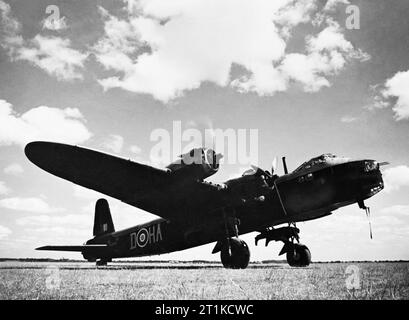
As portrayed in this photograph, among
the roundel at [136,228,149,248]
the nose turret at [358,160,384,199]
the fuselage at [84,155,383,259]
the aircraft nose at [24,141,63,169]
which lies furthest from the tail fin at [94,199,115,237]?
the nose turret at [358,160,384,199]

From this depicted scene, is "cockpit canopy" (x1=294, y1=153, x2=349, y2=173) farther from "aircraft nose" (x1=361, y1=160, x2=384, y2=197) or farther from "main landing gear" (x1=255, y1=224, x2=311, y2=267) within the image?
"main landing gear" (x1=255, y1=224, x2=311, y2=267)

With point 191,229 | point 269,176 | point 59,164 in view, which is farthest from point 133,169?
point 269,176

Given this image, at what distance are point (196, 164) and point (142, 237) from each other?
23.5 feet

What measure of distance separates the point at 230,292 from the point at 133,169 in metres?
5.46

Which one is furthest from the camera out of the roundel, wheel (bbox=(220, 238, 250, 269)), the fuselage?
the roundel

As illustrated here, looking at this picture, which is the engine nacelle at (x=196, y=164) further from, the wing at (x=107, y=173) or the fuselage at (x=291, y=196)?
the fuselage at (x=291, y=196)

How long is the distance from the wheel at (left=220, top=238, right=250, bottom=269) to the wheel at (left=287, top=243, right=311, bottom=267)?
312 cm

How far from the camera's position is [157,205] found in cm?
1234

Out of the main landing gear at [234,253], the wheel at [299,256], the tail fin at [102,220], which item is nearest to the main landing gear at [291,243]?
the wheel at [299,256]

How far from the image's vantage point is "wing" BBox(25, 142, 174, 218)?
8570 millimetres

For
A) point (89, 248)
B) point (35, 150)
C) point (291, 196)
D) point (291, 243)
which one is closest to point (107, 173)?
point (35, 150)
